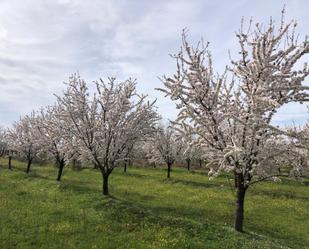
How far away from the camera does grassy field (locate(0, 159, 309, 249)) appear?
1903cm

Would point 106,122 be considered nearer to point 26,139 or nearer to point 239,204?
point 239,204

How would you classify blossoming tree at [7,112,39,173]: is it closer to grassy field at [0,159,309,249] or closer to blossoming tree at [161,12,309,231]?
grassy field at [0,159,309,249]

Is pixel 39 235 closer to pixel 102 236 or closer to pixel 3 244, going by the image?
pixel 3 244

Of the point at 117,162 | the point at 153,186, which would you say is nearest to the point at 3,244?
the point at 117,162

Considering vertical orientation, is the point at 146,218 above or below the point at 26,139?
below

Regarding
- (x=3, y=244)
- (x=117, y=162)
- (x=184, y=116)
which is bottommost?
(x=3, y=244)

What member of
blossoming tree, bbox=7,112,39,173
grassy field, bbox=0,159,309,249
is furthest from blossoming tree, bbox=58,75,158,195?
blossoming tree, bbox=7,112,39,173

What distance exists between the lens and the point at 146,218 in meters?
22.9

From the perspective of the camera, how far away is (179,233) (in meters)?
19.9

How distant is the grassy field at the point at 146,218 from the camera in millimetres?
19031

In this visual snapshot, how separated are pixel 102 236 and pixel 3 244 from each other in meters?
4.67

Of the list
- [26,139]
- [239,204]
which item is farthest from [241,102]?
[26,139]

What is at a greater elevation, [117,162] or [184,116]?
[184,116]

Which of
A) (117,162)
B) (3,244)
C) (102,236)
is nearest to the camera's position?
(3,244)
